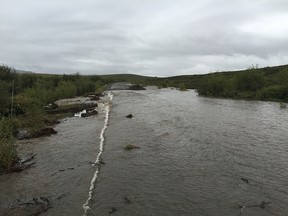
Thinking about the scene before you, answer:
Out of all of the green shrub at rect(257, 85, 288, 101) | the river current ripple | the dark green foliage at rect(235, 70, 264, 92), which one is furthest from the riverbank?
the dark green foliage at rect(235, 70, 264, 92)

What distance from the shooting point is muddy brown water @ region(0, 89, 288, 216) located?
1363 cm

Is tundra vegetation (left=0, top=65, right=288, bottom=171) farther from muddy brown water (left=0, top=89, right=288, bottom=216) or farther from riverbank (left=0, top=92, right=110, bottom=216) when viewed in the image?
muddy brown water (left=0, top=89, right=288, bottom=216)

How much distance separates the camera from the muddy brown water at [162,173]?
13633 millimetres

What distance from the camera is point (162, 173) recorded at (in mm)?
17859

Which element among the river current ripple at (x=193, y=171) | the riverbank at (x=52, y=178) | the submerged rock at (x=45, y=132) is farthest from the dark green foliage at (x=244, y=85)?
the riverbank at (x=52, y=178)

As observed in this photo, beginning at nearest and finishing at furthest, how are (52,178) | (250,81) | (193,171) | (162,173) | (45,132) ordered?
(52,178)
(162,173)
(193,171)
(45,132)
(250,81)

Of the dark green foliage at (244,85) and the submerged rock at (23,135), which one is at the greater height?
the dark green foliage at (244,85)

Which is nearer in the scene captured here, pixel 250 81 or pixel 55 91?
pixel 55 91

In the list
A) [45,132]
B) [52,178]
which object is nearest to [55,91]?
[45,132]

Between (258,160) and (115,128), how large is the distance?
15.8 meters

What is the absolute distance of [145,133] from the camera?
29.6m

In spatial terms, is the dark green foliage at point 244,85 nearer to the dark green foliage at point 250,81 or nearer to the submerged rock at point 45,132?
the dark green foliage at point 250,81

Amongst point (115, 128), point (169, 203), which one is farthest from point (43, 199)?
point (115, 128)

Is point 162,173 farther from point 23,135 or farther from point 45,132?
point 23,135
